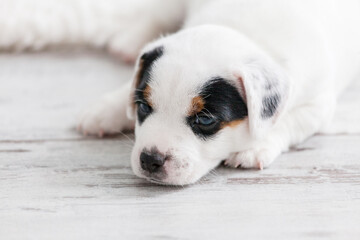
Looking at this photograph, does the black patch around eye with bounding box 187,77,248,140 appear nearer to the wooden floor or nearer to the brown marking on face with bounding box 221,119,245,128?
the brown marking on face with bounding box 221,119,245,128

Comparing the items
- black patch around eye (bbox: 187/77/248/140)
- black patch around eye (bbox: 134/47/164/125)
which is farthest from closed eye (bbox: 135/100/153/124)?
black patch around eye (bbox: 187/77/248/140)

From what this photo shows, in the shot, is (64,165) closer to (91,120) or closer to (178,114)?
(91,120)

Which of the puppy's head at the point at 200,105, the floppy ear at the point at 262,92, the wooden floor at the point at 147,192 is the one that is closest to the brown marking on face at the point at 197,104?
the puppy's head at the point at 200,105

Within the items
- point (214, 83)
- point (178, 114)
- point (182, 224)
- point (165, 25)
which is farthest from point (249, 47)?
point (165, 25)

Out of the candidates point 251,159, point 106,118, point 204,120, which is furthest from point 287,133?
point 106,118

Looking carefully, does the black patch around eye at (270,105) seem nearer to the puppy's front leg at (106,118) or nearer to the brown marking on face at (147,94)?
the brown marking on face at (147,94)

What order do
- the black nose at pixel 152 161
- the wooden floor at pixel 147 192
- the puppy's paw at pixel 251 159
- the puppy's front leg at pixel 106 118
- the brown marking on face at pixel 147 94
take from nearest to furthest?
the wooden floor at pixel 147 192 < the black nose at pixel 152 161 < the brown marking on face at pixel 147 94 < the puppy's paw at pixel 251 159 < the puppy's front leg at pixel 106 118
